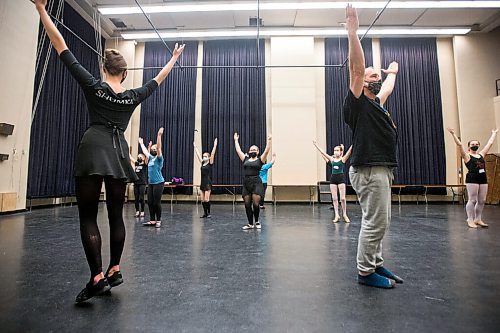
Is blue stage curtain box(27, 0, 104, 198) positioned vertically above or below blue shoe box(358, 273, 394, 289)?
above

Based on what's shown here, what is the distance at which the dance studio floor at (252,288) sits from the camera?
1326 mm

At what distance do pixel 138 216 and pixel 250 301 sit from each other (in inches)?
186

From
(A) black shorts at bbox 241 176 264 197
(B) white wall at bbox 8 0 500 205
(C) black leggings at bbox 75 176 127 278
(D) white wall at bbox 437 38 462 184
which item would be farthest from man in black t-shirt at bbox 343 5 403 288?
(D) white wall at bbox 437 38 462 184

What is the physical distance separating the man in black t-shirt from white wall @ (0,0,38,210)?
724 centimetres

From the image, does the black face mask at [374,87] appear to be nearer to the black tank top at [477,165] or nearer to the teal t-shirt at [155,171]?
the teal t-shirt at [155,171]

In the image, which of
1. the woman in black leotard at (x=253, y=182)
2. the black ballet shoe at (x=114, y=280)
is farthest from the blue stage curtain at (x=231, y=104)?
the black ballet shoe at (x=114, y=280)

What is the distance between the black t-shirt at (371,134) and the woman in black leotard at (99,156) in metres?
1.42

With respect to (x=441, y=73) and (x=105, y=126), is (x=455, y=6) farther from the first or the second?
(x=105, y=126)

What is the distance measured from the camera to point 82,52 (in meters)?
8.97

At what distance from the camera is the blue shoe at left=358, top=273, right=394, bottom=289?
180 cm

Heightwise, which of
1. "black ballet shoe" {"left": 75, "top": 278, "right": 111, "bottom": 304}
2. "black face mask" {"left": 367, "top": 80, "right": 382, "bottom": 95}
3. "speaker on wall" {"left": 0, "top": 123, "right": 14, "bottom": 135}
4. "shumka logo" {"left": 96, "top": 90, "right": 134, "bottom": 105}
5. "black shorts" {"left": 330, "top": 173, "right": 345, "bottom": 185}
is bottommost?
"black ballet shoe" {"left": 75, "top": 278, "right": 111, "bottom": 304}

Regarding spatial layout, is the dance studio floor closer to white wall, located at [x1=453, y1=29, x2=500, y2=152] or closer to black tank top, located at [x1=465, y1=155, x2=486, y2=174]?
black tank top, located at [x1=465, y1=155, x2=486, y2=174]

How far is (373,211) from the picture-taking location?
1.84m

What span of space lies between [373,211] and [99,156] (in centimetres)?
164
